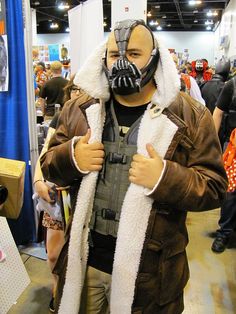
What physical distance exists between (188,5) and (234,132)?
50.6 feet

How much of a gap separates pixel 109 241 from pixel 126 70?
1.96 feet

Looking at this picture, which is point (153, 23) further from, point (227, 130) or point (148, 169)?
point (148, 169)

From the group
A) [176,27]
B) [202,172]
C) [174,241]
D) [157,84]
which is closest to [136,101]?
[157,84]

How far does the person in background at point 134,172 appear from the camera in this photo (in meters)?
1.16

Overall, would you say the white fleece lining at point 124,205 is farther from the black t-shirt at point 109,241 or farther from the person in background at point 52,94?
the person in background at point 52,94

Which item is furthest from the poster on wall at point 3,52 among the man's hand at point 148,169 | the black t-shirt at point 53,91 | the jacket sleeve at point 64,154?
the black t-shirt at point 53,91

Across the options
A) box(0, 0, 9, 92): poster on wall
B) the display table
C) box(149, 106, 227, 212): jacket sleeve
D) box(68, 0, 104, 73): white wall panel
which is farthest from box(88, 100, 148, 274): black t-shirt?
box(68, 0, 104, 73): white wall panel

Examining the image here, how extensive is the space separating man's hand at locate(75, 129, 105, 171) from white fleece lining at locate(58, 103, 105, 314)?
3cm

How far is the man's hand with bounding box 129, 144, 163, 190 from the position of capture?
1122 millimetres

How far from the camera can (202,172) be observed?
119 centimetres

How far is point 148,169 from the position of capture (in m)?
1.12

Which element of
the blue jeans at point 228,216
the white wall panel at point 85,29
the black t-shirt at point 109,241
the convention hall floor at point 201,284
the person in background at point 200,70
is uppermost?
the white wall panel at point 85,29

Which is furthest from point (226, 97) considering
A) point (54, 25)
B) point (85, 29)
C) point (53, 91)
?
point (54, 25)

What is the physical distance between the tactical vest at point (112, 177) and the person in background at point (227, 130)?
1987 mm
